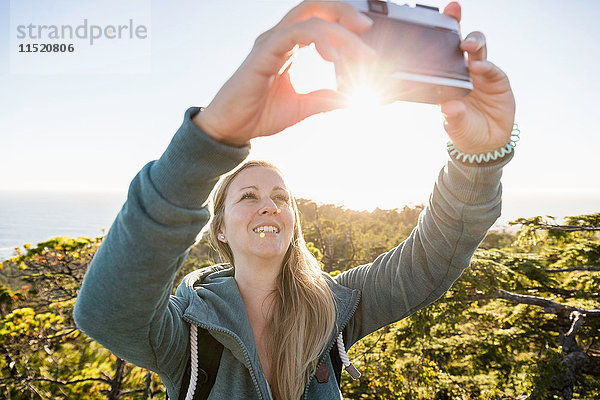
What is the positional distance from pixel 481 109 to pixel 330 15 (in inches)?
25.0

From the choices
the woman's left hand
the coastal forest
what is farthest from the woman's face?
the coastal forest

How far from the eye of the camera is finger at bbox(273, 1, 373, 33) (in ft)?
2.92

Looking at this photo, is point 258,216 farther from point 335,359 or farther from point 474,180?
point 474,180

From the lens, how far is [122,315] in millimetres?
976

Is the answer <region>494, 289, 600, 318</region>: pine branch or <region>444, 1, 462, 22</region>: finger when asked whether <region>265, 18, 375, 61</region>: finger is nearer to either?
<region>444, 1, 462, 22</region>: finger

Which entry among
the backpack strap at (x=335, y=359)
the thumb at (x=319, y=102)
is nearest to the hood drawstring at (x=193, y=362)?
the backpack strap at (x=335, y=359)

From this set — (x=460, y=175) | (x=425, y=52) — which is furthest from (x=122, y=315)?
(x=460, y=175)

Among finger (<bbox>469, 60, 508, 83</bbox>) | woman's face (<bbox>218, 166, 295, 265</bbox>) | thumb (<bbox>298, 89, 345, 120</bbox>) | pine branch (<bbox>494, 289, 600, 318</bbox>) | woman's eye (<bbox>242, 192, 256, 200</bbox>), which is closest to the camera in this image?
thumb (<bbox>298, 89, 345, 120</bbox>)

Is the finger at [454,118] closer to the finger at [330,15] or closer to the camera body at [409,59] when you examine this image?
the camera body at [409,59]

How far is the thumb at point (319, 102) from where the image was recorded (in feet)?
3.23

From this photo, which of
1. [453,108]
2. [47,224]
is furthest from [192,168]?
[47,224]

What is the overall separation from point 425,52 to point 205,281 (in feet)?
4.76

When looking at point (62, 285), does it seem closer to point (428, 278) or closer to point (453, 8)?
point (428, 278)

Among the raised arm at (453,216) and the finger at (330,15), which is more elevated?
the finger at (330,15)
